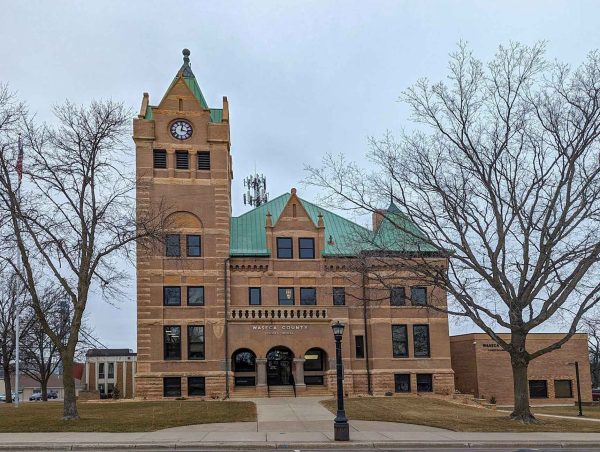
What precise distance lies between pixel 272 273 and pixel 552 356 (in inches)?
893

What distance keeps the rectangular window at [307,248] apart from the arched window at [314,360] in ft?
22.3

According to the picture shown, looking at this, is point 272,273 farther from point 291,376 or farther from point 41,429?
point 41,429

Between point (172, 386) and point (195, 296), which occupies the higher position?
point (195, 296)

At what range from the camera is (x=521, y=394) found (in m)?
27.6

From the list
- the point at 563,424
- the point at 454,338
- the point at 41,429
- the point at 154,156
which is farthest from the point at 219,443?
the point at 454,338

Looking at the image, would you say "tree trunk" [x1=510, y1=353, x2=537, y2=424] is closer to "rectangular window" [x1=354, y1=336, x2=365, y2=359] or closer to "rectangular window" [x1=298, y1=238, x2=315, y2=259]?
"rectangular window" [x1=354, y1=336, x2=365, y2=359]

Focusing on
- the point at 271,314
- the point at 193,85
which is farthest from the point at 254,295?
the point at 193,85

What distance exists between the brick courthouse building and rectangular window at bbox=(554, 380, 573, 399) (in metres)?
9.27

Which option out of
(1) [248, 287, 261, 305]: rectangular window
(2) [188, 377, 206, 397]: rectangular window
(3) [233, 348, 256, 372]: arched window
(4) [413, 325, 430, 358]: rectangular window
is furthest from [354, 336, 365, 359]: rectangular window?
(2) [188, 377, 206, 397]: rectangular window

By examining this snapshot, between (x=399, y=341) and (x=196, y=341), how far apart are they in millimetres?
A: 14662

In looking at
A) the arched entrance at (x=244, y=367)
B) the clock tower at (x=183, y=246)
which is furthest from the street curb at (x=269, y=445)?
the arched entrance at (x=244, y=367)

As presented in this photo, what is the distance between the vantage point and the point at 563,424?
27.3 meters

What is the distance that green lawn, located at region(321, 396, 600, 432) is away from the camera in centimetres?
2525

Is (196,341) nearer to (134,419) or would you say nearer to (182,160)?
(182,160)
